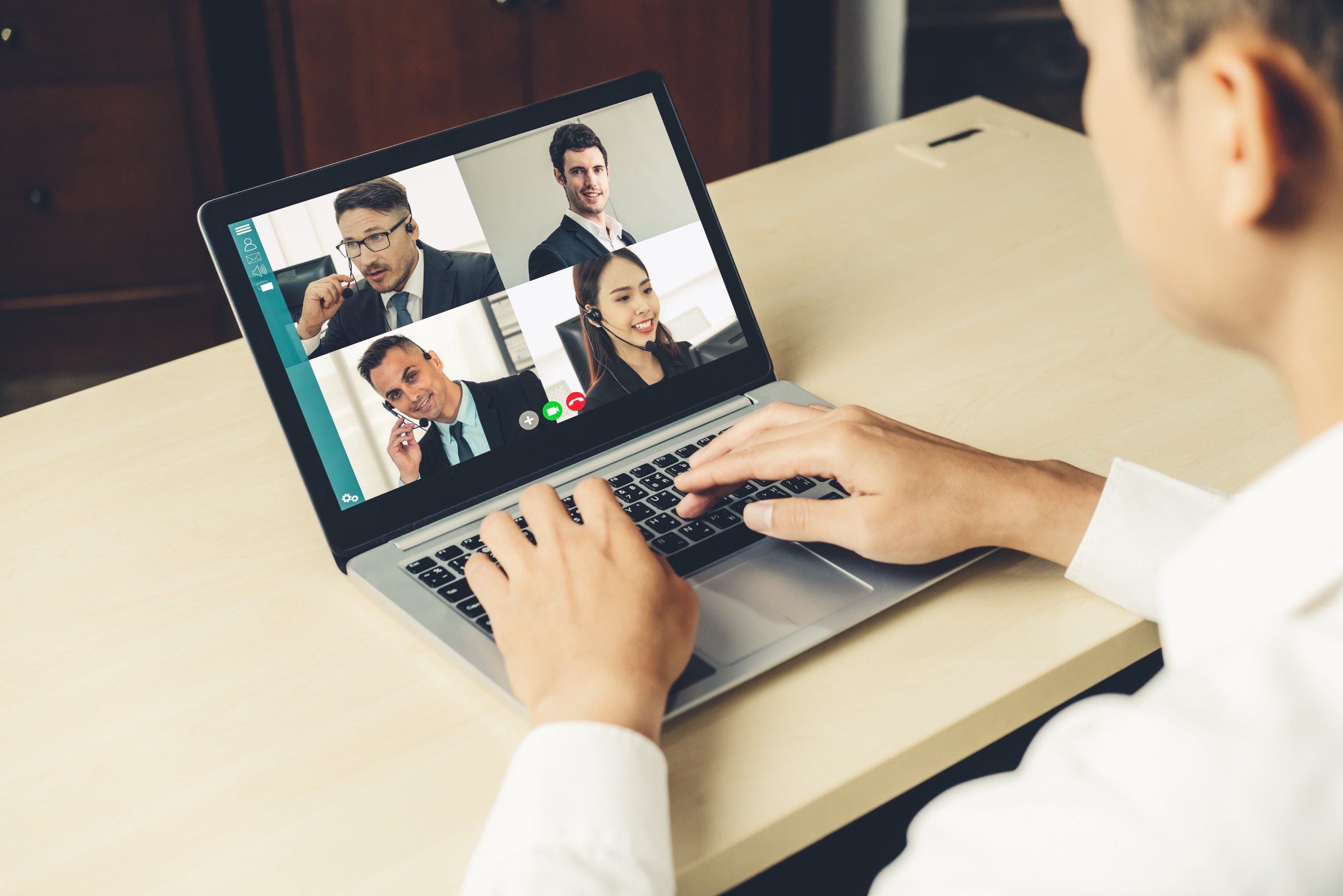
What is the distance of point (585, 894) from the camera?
519mm

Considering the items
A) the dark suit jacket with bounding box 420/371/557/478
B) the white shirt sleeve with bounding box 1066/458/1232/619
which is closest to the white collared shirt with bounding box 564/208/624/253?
the dark suit jacket with bounding box 420/371/557/478

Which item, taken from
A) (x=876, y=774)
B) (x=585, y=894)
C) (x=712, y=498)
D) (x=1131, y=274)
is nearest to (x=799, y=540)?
(x=712, y=498)

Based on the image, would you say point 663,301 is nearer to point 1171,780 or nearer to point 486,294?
point 486,294

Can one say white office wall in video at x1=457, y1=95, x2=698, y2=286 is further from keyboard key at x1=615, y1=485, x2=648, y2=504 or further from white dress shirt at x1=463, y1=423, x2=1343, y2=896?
white dress shirt at x1=463, y1=423, x2=1343, y2=896

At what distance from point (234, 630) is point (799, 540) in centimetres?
37

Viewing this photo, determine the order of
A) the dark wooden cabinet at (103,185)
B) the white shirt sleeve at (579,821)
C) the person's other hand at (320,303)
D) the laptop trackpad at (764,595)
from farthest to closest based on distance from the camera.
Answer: the dark wooden cabinet at (103,185)
the person's other hand at (320,303)
the laptop trackpad at (764,595)
the white shirt sleeve at (579,821)

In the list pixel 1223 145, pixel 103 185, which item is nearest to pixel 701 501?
pixel 1223 145

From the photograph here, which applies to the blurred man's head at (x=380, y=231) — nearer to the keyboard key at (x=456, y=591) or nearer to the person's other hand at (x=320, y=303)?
the person's other hand at (x=320, y=303)

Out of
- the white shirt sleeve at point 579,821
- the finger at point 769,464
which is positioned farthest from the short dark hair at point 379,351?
A: the white shirt sleeve at point 579,821

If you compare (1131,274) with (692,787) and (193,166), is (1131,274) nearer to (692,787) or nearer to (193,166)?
(692,787)

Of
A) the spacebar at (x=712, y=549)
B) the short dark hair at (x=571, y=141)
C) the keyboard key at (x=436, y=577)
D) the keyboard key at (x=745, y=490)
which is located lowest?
the spacebar at (x=712, y=549)

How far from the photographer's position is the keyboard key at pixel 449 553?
76 cm

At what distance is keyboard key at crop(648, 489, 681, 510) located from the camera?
791mm

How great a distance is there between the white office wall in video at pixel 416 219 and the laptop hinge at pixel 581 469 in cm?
18
